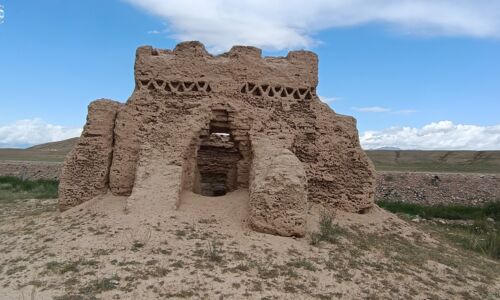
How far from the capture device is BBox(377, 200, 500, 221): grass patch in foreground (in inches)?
821

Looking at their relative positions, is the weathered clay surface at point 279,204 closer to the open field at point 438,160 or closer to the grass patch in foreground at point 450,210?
the grass patch in foreground at point 450,210

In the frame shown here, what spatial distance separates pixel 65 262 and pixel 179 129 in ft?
13.4

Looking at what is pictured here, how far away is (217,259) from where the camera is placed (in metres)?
7.50

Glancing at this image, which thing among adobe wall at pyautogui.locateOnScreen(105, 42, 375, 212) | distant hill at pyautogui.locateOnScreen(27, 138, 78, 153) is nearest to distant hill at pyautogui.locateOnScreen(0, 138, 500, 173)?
distant hill at pyautogui.locateOnScreen(27, 138, 78, 153)

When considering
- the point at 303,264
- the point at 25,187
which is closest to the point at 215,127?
the point at 303,264

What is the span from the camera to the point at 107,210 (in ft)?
31.8

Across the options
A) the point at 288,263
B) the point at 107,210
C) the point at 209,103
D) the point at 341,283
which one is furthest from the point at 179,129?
the point at 341,283

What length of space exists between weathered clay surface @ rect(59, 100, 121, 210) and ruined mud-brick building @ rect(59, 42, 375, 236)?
23 millimetres

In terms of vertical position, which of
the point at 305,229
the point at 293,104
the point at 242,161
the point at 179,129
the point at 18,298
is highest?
the point at 293,104

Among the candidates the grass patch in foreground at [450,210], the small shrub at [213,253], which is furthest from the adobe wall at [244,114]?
the grass patch in foreground at [450,210]

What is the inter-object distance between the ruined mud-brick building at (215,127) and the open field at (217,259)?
65 cm

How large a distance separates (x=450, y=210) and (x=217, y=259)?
17.3 m

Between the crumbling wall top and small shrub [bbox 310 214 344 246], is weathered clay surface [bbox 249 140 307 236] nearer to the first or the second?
small shrub [bbox 310 214 344 246]

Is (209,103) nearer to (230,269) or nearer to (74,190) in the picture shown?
(74,190)
